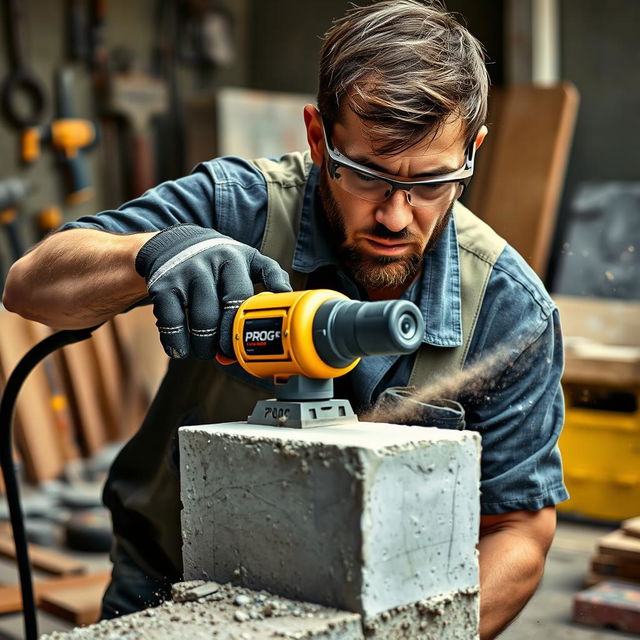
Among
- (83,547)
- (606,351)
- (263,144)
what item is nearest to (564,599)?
(606,351)

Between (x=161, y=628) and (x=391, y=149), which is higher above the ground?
(x=391, y=149)

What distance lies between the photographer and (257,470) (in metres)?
1.35

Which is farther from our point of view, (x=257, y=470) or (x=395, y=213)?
(x=395, y=213)

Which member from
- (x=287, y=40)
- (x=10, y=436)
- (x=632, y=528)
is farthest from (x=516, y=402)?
(x=287, y=40)

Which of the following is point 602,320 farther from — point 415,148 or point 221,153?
point 415,148

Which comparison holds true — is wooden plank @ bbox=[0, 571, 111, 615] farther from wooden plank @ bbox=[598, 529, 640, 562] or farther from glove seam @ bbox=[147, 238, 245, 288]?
glove seam @ bbox=[147, 238, 245, 288]

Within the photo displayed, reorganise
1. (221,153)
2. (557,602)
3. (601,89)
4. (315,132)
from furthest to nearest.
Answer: (221,153) → (601,89) → (557,602) → (315,132)

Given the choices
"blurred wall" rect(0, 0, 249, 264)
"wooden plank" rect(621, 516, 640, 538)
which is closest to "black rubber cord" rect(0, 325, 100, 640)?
"wooden plank" rect(621, 516, 640, 538)

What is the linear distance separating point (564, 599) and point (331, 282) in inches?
85.7

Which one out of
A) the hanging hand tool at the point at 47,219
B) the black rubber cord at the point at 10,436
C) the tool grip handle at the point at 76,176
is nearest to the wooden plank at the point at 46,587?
the black rubber cord at the point at 10,436

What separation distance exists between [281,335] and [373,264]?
0.53 meters

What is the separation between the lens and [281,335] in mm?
1386

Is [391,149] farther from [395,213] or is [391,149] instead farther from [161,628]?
[161,628]

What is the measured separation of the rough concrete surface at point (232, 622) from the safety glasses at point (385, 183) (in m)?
0.77
